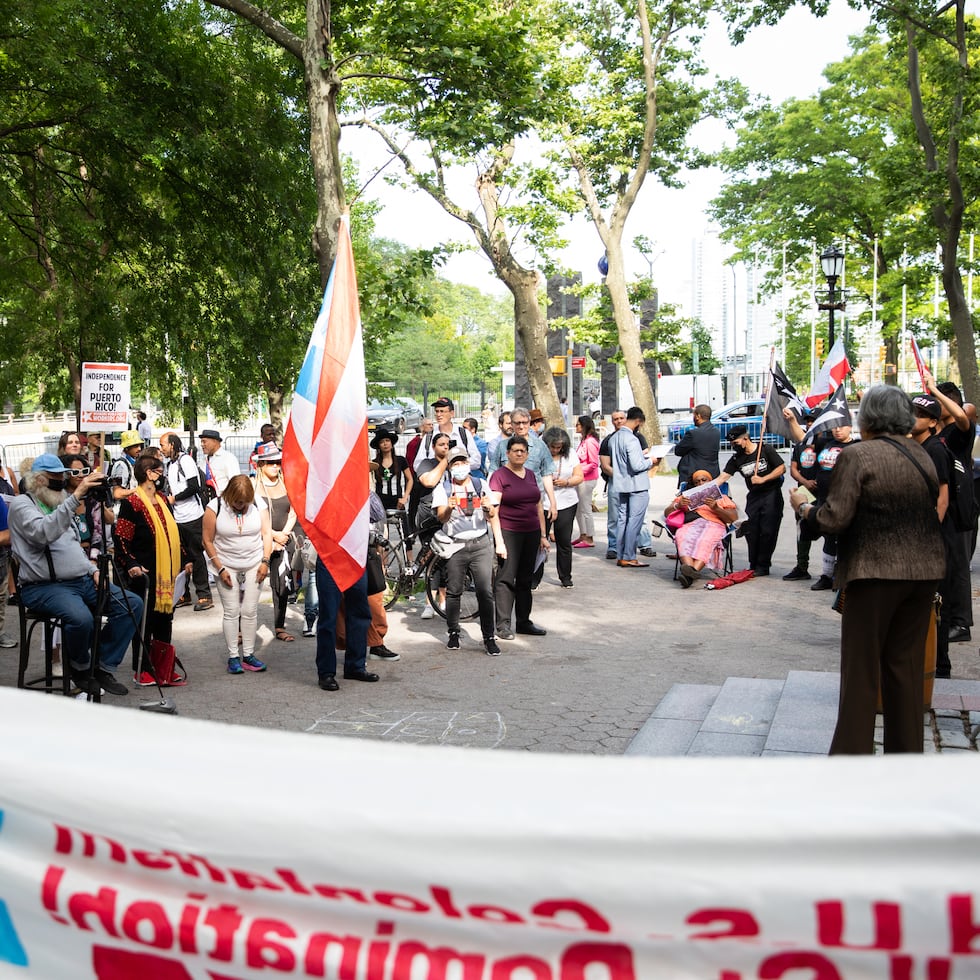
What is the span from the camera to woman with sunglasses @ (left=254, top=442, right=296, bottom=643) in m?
10.7

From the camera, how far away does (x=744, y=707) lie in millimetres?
7551

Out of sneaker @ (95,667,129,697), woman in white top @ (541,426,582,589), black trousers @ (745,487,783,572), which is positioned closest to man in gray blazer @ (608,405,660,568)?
woman in white top @ (541,426,582,589)

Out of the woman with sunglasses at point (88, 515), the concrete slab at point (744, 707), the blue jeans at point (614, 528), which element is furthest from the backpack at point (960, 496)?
the blue jeans at point (614, 528)

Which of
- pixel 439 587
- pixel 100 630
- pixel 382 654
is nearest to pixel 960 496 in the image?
pixel 382 654

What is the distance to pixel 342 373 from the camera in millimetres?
7020

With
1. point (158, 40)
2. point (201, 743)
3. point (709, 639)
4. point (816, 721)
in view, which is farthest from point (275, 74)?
point (201, 743)

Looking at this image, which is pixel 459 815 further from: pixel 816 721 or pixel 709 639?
pixel 709 639

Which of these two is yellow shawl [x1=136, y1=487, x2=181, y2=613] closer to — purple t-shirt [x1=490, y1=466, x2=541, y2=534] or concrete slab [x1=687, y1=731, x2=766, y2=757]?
purple t-shirt [x1=490, y1=466, x2=541, y2=534]

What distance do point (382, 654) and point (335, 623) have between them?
1.22 metres

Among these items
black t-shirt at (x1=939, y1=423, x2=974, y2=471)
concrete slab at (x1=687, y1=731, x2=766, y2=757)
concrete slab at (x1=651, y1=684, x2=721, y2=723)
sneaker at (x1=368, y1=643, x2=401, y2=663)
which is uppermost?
black t-shirt at (x1=939, y1=423, x2=974, y2=471)

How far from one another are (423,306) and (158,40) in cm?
470

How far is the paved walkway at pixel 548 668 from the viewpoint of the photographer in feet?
25.4

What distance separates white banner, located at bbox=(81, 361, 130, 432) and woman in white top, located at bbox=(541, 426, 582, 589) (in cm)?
489

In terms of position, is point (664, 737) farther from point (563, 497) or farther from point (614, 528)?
point (614, 528)
